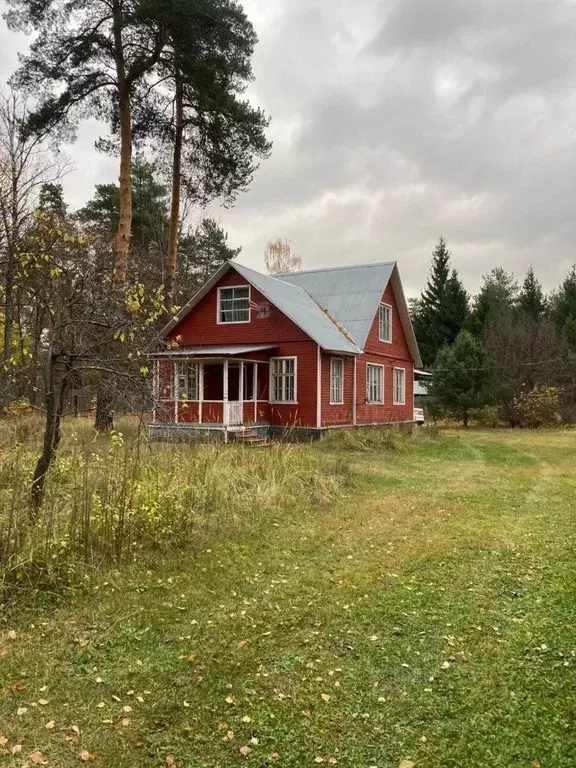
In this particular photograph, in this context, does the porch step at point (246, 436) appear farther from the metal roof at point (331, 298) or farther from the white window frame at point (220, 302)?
the white window frame at point (220, 302)

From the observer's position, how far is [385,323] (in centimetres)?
2216

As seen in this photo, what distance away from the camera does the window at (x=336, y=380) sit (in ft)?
60.7

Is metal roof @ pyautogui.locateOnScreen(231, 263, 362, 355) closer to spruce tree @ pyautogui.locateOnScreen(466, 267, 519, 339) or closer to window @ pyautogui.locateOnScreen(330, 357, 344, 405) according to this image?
window @ pyautogui.locateOnScreen(330, 357, 344, 405)

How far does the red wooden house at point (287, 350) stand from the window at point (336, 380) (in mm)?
35

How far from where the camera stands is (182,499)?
22.3ft

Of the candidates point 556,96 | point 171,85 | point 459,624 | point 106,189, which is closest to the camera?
point 459,624

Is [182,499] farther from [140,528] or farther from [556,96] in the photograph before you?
[556,96]

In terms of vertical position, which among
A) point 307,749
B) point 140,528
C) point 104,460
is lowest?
point 307,749

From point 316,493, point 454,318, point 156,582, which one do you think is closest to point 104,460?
point 156,582

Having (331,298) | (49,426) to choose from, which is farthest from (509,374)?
(49,426)

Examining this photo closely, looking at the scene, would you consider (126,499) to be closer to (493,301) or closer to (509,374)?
(509,374)

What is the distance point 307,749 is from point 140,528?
3.51 meters

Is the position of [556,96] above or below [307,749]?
above

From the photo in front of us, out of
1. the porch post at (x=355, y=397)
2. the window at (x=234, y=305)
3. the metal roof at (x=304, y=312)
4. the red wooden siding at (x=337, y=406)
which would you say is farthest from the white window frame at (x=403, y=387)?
the window at (x=234, y=305)
